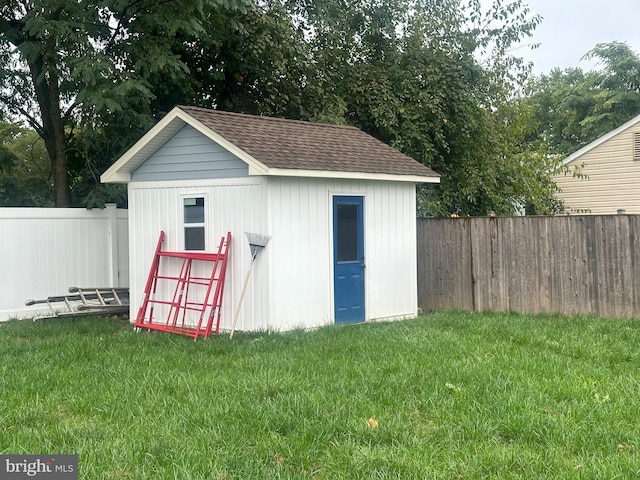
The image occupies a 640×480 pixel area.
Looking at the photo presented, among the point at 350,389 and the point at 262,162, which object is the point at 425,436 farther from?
the point at 262,162

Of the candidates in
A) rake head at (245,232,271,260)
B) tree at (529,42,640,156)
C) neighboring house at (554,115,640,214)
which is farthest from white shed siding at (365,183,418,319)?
tree at (529,42,640,156)

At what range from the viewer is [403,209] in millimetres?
12648

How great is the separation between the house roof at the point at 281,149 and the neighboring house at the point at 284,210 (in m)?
0.03

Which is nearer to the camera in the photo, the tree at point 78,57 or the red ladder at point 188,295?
the red ladder at point 188,295

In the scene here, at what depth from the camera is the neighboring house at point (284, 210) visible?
1052cm

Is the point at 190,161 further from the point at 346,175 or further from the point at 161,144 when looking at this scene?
the point at 346,175

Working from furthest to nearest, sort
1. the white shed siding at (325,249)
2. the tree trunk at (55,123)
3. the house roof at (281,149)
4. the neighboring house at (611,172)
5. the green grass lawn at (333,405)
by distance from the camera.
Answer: the neighboring house at (611,172)
the tree trunk at (55,123)
the white shed siding at (325,249)
the house roof at (281,149)
the green grass lawn at (333,405)

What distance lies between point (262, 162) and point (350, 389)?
409cm

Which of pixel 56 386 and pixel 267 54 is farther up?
pixel 267 54

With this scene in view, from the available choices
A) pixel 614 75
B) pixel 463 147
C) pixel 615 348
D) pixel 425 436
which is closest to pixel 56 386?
pixel 425 436

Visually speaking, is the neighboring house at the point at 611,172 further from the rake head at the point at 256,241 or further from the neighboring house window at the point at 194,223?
the rake head at the point at 256,241

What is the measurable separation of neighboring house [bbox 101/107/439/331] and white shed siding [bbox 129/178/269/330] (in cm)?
2

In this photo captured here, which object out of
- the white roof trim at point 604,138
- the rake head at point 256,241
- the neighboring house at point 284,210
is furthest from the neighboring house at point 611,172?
the rake head at point 256,241

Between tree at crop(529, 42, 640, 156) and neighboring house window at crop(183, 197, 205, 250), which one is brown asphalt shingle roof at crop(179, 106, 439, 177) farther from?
tree at crop(529, 42, 640, 156)
